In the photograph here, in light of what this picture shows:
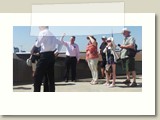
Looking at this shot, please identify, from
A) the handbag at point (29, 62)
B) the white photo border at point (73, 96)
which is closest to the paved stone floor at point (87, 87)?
the white photo border at point (73, 96)

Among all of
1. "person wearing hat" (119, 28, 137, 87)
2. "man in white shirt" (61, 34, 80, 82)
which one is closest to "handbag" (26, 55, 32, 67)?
"man in white shirt" (61, 34, 80, 82)

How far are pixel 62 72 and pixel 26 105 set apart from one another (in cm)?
46

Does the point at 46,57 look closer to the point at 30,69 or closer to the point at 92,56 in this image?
the point at 30,69

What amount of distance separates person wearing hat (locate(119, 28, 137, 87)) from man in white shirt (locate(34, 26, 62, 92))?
0.61 m

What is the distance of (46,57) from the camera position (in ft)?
13.8

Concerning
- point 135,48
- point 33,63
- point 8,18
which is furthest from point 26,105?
point 135,48

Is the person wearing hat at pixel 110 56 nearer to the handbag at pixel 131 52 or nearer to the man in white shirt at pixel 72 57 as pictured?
the handbag at pixel 131 52

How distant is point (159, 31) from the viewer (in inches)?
163

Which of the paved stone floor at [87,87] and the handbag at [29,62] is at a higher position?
the handbag at [29,62]

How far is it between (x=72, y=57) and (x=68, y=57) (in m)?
0.04

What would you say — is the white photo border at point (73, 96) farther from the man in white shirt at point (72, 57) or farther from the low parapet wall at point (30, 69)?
the man in white shirt at point (72, 57)

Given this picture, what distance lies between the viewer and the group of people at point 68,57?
418 centimetres

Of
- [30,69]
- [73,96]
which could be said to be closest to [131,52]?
[73,96]

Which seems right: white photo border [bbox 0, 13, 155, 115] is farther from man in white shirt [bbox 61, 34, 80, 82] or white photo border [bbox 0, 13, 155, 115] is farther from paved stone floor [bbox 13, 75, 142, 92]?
man in white shirt [bbox 61, 34, 80, 82]
